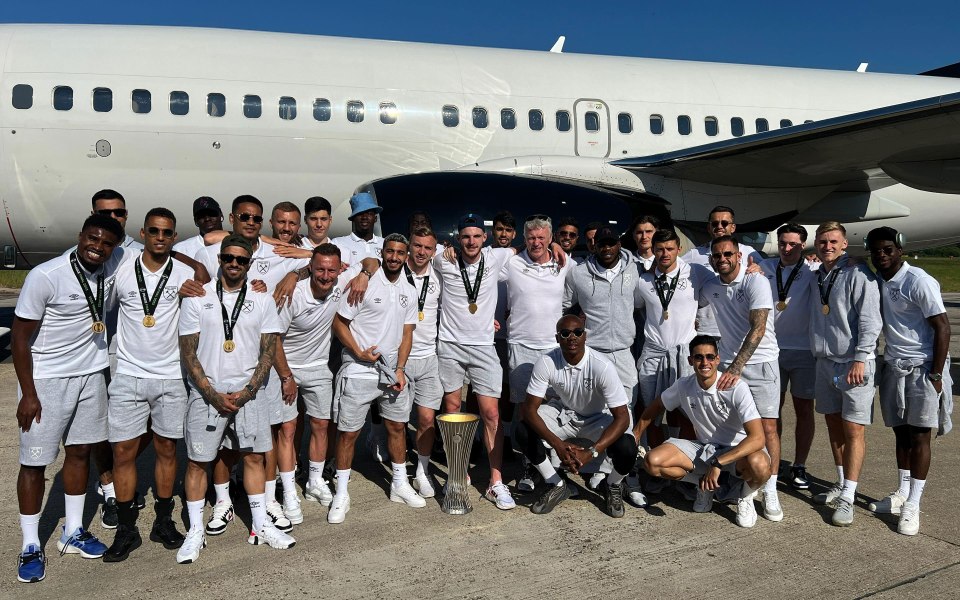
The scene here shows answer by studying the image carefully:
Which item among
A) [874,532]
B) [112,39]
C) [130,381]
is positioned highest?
[112,39]

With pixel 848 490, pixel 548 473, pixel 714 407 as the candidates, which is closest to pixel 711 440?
pixel 714 407

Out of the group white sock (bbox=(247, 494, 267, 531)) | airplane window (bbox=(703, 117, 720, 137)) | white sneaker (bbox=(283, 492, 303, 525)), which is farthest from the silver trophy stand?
airplane window (bbox=(703, 117, 720, 137))

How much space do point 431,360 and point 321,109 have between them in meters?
5.97

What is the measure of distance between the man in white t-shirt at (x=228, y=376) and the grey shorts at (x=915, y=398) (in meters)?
3.61

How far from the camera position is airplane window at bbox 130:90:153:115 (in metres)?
9.10

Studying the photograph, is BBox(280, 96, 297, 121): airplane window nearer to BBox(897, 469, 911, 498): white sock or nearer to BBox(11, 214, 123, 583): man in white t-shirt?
BBox(11, 214, 123, 583): man in white t-shirt

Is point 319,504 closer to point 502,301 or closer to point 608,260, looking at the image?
point 502,301

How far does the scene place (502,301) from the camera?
5.59 meters

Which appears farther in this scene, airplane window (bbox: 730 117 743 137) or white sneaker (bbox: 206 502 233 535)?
airplane window (bbox: 730 117 743 137)

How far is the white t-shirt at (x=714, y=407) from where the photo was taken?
4389 millimetres

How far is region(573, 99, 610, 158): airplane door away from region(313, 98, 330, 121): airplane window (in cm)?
356

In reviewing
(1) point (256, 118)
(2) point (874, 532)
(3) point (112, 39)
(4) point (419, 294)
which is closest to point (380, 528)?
(4) point (419, 294)

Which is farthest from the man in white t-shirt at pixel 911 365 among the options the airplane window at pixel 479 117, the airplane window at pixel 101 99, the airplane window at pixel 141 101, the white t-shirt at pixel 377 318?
the airplane window at pixel 101 99

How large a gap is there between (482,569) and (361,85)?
25.6 feet
